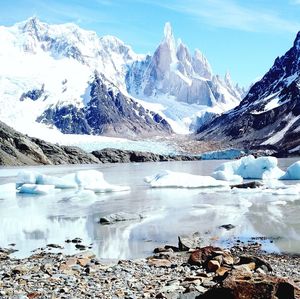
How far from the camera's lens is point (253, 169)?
4734cm

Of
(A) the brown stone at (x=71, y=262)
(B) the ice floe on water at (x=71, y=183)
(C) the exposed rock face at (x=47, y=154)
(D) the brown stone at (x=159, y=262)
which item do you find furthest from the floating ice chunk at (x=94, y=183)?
(C) the exposed rock face at (x=47, y=154)

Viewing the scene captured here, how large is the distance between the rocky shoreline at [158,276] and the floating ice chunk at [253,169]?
3218cm

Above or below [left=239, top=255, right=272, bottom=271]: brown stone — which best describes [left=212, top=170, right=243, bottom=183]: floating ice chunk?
below

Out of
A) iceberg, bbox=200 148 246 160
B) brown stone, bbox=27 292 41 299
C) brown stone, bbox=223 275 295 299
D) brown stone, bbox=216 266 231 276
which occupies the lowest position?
iceberg, bbox=200 148 246 160

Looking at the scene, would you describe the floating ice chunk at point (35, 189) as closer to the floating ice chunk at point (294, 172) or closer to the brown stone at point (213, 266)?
the floating ice chunk at point (294, 172)

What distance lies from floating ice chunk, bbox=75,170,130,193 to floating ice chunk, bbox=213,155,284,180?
12536mm

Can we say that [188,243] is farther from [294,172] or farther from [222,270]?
[294,172]

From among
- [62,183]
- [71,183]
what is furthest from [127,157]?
[71,183]

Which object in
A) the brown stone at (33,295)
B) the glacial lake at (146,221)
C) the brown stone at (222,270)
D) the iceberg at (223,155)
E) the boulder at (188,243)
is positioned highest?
the brown stone at (33,295)

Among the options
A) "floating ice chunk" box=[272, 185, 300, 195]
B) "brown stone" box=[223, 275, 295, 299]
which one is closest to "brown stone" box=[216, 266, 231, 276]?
"brown stone" box=[223, 275, 295, 299]

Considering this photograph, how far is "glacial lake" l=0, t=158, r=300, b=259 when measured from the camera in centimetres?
1491

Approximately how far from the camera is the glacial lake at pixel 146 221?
14.9m

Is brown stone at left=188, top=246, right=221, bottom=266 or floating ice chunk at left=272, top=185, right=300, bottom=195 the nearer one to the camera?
brown stone at left=188, top=246, right=221, bottom=266

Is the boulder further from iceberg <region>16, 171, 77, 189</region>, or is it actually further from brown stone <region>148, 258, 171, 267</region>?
iceberg <region>16, 171, 77, 189</region>
